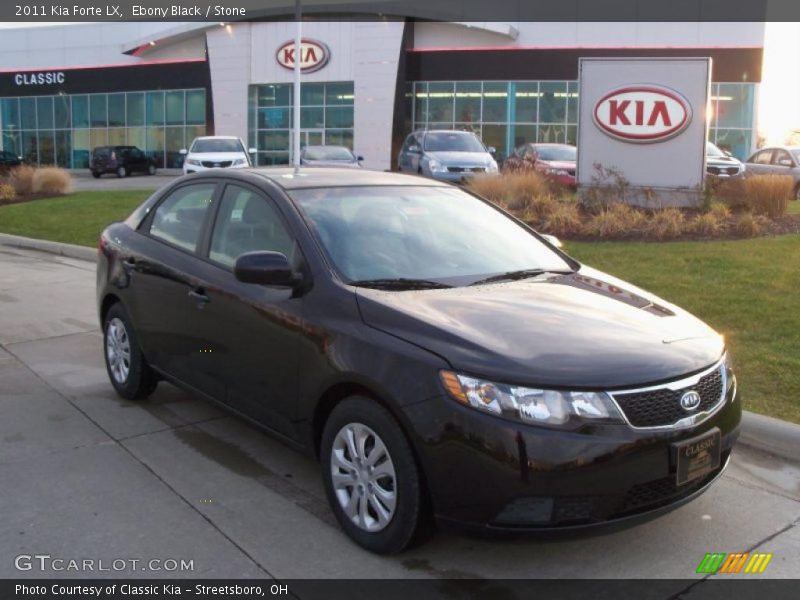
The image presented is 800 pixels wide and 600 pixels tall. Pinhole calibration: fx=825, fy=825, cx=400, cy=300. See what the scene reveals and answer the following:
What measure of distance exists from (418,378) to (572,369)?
2.00 feet

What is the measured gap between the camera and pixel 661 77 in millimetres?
13531

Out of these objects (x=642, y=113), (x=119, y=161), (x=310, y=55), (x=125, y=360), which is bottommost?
(x=125, y=360)

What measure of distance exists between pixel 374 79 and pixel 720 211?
29202mm

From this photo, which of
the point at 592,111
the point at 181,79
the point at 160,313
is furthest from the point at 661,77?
the point at 181,79

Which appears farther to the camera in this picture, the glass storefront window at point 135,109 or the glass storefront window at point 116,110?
the glass storefront window at point 116,110

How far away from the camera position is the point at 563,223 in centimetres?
1178

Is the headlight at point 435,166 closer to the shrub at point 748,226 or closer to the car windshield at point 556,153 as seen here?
the car windshield at point 556,153

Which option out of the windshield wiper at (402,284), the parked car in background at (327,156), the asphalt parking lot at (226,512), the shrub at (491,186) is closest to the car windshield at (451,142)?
the parked car in background at (327,156)

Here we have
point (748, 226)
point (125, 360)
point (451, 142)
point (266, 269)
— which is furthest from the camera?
point (451, 142)

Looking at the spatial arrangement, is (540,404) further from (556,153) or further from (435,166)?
(556,153)

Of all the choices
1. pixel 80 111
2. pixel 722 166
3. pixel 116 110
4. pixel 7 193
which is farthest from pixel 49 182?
pixel 80 111

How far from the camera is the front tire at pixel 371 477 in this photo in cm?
336

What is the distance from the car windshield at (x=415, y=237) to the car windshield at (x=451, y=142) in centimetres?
1516

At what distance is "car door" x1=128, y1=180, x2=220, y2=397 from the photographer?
4820mm
